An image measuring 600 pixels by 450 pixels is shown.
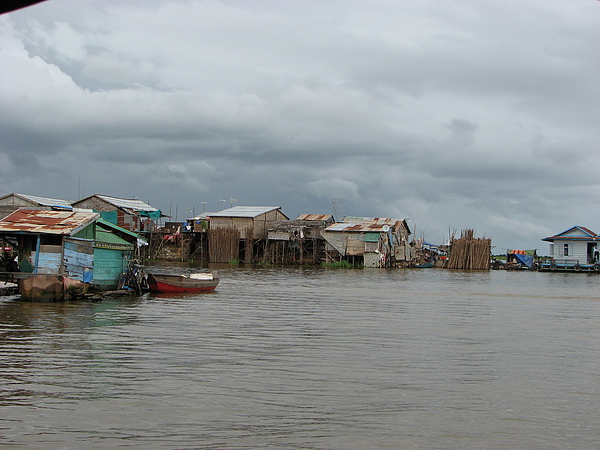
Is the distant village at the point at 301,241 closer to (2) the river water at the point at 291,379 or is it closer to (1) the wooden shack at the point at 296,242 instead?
(1) the wooden shack at the point at 296,242

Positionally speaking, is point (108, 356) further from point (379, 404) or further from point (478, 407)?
point (478, 407)

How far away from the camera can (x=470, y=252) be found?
2154 inches

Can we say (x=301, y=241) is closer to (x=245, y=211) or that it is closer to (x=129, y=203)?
(x=245, y=211)

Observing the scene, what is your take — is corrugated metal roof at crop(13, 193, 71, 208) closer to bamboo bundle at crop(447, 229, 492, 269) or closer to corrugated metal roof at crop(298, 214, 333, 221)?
corrugated metal roof at crop(298, 214, 333, 221)

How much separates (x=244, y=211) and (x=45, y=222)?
3648 cm

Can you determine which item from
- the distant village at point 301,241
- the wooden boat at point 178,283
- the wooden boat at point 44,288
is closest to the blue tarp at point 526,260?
the distant village at point 301,241

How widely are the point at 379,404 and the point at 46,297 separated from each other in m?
14.5

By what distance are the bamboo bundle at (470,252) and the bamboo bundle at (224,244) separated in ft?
67.0

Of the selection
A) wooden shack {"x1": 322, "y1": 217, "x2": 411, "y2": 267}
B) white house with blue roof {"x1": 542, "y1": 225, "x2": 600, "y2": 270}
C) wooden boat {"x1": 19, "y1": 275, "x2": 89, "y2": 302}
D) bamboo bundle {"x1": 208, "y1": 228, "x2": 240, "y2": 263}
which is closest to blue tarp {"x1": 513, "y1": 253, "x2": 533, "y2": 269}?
white house with blue roof {"x1": 542, "y1": 225, "x2": 600, "y2": 270}

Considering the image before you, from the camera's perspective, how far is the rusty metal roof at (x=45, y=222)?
19406 millimetres

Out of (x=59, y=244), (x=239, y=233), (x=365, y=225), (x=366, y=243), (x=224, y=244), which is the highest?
(x=365, y=225)

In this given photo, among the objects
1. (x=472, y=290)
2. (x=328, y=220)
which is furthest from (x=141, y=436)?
(x=328, y=220)

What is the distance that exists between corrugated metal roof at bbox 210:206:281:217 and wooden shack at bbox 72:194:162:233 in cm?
614

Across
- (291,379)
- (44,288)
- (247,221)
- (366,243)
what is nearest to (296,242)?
(247,221)
